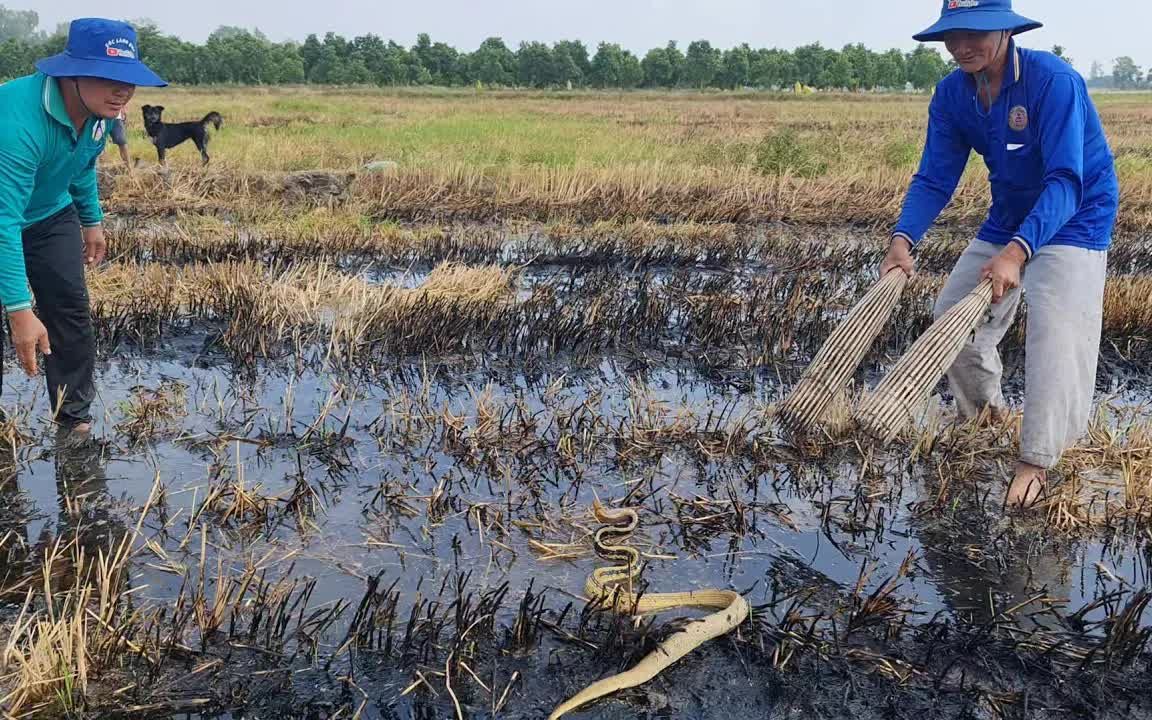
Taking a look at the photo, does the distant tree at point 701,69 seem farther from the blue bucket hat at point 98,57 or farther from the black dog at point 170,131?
the blue bucket hat at point 98,57

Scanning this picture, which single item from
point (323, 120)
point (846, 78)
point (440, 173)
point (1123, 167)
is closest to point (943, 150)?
point (440, 173)

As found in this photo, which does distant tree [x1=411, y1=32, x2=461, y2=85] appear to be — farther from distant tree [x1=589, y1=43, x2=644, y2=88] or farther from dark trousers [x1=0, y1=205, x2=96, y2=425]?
dark trousers [x1=0, y1=205, x2=96, y2=425]

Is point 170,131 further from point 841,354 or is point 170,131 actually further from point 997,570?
point 997,570

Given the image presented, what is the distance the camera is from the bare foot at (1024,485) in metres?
3.63

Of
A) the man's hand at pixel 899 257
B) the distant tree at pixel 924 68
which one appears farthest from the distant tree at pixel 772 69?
the man's hand at pixel 899 257

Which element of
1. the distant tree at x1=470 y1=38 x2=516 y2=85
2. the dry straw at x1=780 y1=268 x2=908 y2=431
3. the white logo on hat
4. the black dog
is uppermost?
the distant tree at x1=470 y1=38 x2=516 y2=85

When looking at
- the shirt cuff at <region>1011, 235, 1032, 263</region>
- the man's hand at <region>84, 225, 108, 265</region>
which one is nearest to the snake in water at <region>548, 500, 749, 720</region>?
the shirt cuff at <region>1011, 235, 1032, 263</region>

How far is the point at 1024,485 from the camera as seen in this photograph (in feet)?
12.0

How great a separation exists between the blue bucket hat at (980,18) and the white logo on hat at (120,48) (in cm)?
301

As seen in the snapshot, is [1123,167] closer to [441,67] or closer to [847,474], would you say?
[847,474]

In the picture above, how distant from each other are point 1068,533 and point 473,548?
2288 millimetres

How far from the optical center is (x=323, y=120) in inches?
931

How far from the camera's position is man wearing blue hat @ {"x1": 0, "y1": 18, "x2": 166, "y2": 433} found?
3.25 m

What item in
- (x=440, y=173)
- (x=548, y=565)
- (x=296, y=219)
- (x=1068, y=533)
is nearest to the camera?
(x=548, y=565)
